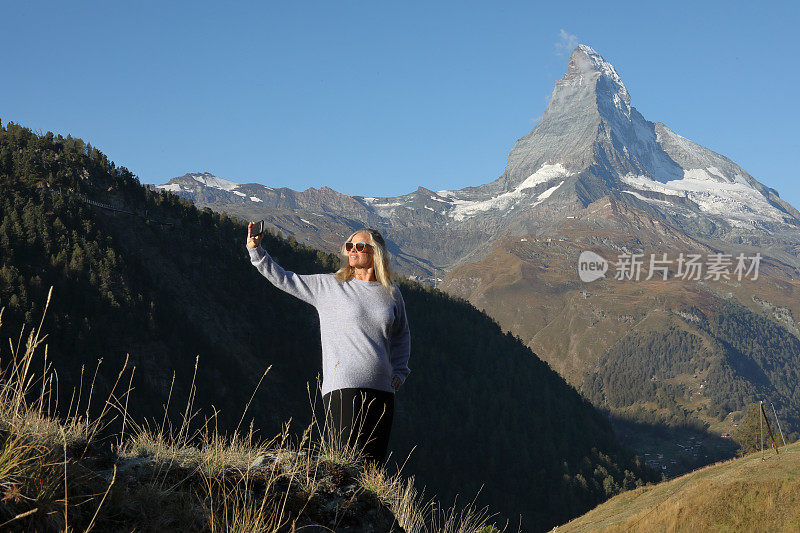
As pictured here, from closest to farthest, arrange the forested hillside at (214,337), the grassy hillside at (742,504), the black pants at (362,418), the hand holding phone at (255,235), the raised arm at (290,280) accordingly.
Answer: the black pants at (362,418)
the hand holding phone at (255,235)
the raised arm at (290,280)
the grassy hillside at (742,504)
the forested hillside at (214,337)

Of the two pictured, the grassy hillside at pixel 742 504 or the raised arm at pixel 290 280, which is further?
the grassy hillside at pixel 742 504

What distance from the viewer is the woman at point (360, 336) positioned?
232 inches

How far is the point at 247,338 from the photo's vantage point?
13988cm

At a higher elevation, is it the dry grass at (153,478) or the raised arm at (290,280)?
the raised arm at (290,280)

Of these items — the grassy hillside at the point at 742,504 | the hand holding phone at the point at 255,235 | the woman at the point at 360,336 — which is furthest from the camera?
the grassy hillside at the point at 742,504

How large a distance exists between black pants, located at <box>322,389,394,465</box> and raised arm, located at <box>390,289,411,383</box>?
440 millimetres

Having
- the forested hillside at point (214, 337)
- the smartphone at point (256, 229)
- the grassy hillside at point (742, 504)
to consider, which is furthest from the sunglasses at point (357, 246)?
the forested hillside at point (214, 337)

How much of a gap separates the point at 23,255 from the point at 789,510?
11181 centimetres

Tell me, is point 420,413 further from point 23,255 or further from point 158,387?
point 23,255

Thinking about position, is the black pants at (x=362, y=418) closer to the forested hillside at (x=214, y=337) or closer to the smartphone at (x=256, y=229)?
the smartphone at (x=256, y=229)

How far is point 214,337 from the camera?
134 metres

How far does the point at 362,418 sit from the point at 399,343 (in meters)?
0.95

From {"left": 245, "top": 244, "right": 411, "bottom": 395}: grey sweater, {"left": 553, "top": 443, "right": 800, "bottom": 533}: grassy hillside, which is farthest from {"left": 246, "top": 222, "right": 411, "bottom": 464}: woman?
{"left": 553, "top": 443, "right": 800, "bottom": 533}: grassy hillside

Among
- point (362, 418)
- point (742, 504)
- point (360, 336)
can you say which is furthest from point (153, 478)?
point (742, 504)
